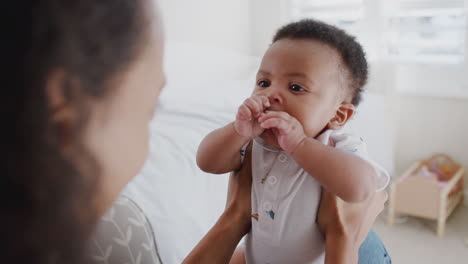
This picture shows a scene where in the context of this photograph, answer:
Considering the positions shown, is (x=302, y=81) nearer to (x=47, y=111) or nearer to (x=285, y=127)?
(x=285, y=127)

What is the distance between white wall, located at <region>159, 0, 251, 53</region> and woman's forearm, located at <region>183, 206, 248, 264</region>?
184cm

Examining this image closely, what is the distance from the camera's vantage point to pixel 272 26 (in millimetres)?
3350

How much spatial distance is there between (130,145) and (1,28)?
166 millimetres

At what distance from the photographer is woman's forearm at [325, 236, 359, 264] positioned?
0.83 metres

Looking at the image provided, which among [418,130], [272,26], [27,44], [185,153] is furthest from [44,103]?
[272,26]

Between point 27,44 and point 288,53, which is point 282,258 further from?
point 27,44

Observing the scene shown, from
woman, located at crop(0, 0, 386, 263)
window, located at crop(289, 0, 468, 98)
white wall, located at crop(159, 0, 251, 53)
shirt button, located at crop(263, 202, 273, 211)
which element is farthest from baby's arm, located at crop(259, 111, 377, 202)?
window, located at crop(289, 0, 468, 98)

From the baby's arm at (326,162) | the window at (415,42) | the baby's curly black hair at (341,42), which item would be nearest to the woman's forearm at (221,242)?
the baby's arm at (326,162)

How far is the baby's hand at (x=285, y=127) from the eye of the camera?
82 cm

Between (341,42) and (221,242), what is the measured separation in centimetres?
52

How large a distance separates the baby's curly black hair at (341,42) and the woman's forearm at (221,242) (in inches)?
15.8

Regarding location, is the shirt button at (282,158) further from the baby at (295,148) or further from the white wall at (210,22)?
the white wall at (210,22)


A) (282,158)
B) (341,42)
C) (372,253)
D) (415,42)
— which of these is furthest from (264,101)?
(415,42)

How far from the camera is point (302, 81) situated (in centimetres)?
89
